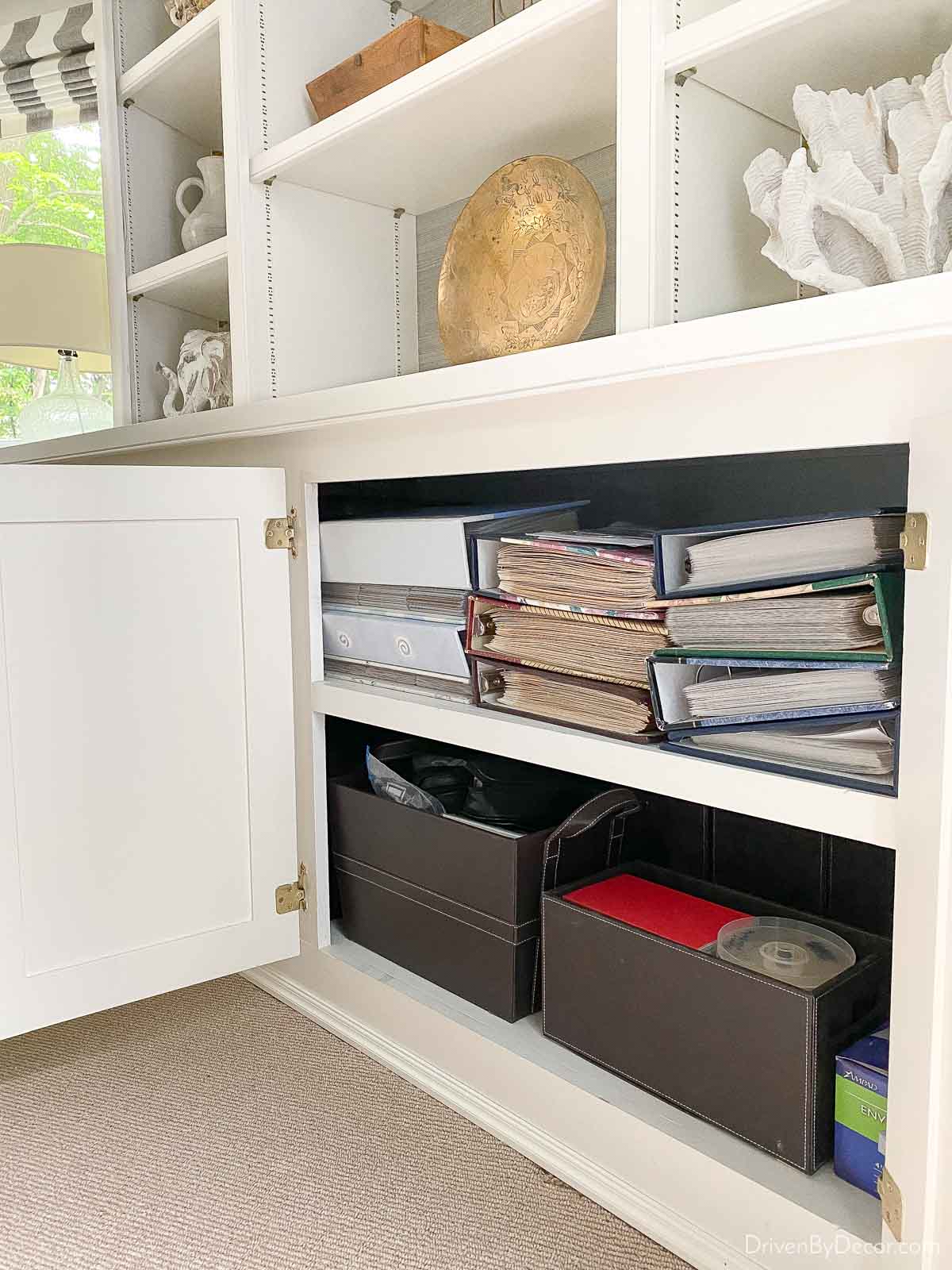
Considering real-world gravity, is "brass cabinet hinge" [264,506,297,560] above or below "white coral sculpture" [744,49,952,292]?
below

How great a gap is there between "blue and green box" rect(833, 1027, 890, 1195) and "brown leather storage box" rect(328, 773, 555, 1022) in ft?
1.44

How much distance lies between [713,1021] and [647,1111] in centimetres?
16

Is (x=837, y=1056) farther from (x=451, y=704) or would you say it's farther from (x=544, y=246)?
(x=544, y=246)

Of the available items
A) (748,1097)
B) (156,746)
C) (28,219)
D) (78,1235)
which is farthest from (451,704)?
(28,219)

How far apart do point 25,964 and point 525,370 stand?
1.01m

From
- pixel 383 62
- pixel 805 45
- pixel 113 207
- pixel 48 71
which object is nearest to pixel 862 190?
pixel 805 45

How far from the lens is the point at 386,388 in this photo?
4.03 feet

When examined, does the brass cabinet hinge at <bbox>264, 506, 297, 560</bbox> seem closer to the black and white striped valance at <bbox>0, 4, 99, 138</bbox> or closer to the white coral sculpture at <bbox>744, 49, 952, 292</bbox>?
the white coral sculpture at <bbox>744, 49, 952, 292</bbox>

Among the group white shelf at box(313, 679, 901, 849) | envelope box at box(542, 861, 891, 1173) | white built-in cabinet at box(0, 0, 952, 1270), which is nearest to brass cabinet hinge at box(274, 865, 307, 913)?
white built-in cabinet at box(0, 0, 952, 1270)

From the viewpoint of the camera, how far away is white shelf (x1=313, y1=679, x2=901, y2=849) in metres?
0.89

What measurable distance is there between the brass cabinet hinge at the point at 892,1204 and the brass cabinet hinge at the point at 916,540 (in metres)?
0.55

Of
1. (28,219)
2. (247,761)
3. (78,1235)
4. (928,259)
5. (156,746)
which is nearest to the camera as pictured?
(928,259)

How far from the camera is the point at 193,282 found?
1812mm

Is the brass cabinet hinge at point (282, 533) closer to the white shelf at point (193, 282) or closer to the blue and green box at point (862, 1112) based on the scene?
the white shelf at point (193, 282)
